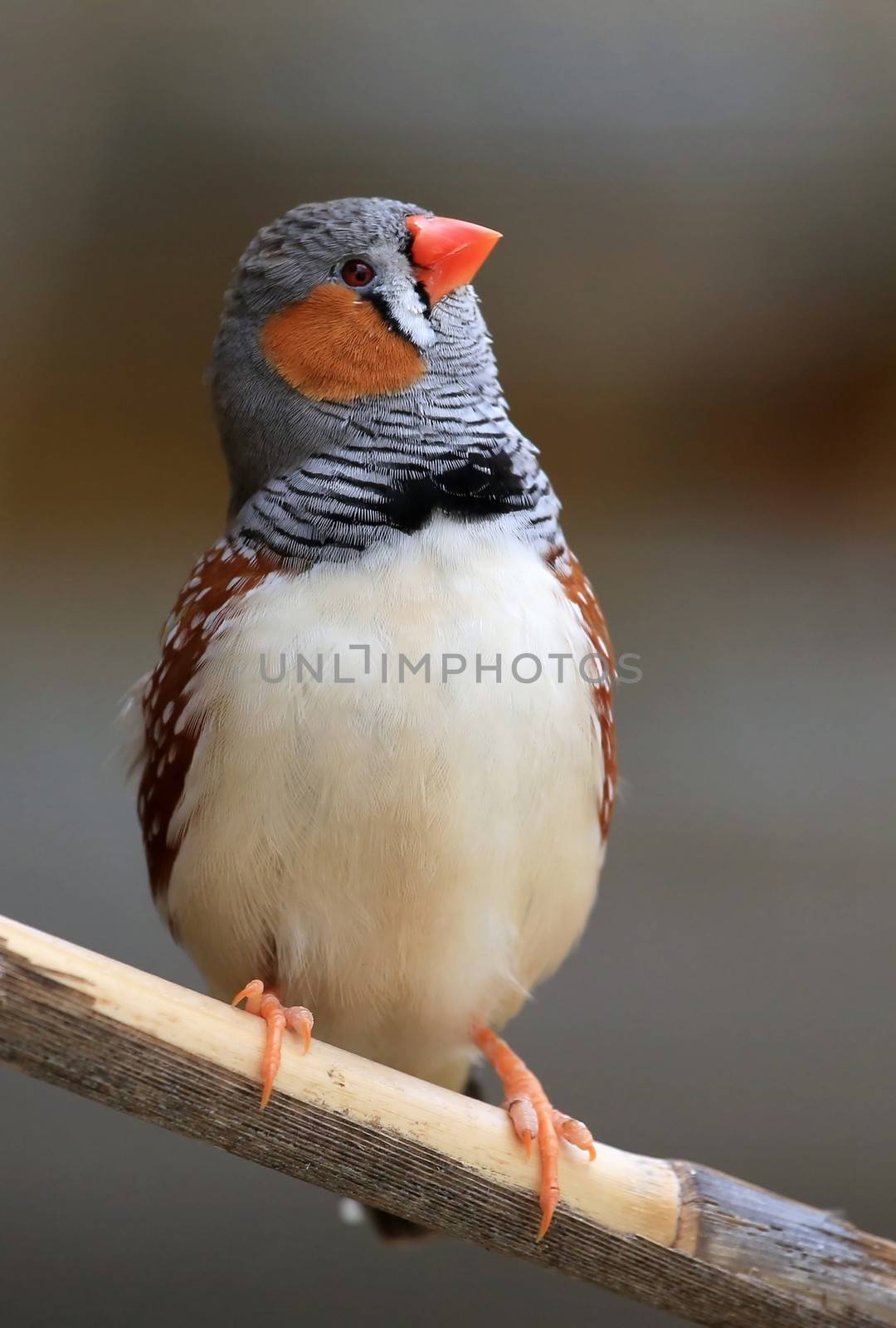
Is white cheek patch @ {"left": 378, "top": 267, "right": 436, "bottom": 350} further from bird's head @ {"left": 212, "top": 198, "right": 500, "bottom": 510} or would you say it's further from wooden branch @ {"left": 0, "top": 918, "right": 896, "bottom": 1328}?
wooden branch @ {"left": 0, "top": 918, "right": 896, "bottom": 1328}

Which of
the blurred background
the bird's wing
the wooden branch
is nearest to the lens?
the wooden branch

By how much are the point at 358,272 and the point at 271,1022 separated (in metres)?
0.75

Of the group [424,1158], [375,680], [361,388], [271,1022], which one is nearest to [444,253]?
[361,388]

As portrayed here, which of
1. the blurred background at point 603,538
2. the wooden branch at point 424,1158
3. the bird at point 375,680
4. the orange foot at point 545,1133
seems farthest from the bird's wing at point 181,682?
the blurred background at point 603,538

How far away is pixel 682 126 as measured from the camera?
2.03m

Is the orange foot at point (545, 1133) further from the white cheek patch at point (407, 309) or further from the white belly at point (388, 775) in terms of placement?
the white cheek patch at point (407, 309)

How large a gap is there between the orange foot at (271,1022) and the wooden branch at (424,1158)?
11mm

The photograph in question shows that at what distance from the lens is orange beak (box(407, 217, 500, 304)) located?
1.31 meters

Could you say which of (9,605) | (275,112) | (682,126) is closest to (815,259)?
(682,126)

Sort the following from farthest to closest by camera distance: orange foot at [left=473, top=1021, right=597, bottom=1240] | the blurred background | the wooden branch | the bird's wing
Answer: the blurred background, the bird's wing, orange foot at [left=473, top=1021, right=597, bottom=1240], the wooden branch

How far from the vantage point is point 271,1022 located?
43.6 inches

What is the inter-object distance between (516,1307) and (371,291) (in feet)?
6.07

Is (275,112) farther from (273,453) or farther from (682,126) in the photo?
(273,453)

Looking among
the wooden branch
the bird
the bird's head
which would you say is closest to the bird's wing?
the bird
